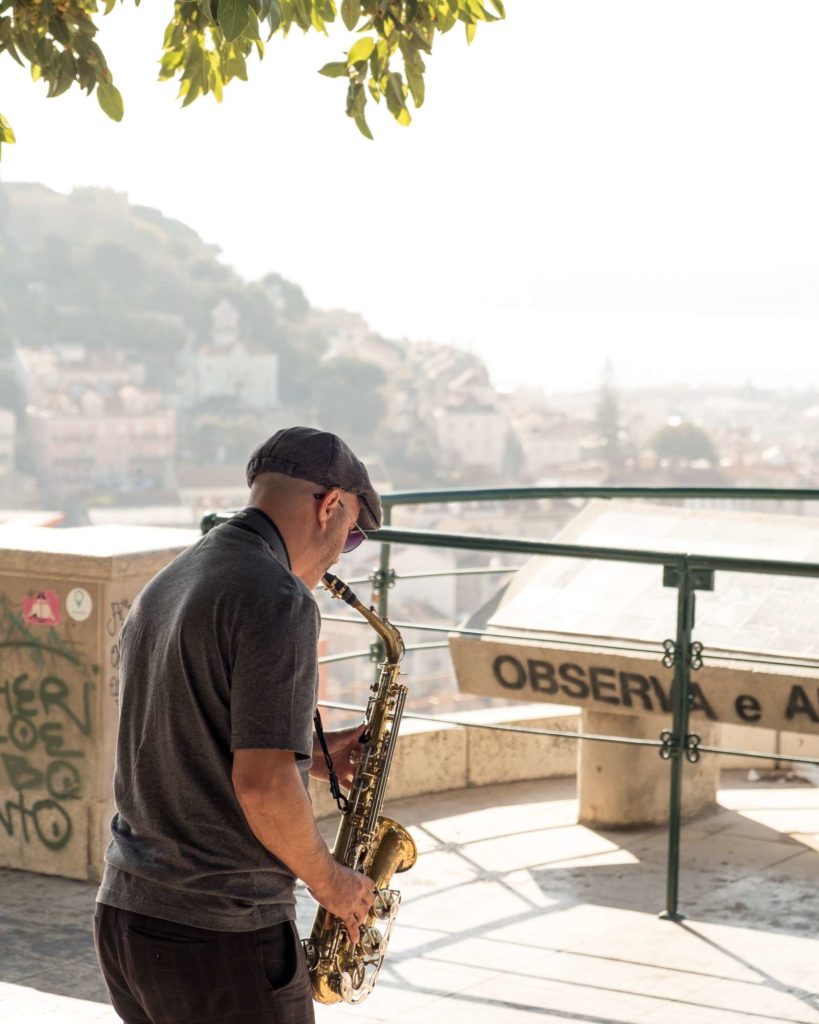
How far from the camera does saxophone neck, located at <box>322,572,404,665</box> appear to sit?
2.89 m

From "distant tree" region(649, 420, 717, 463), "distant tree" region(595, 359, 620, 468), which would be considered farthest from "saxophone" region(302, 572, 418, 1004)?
"distant tree" region(649, 420, 717, 463)

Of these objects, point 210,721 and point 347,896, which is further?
point 347,896

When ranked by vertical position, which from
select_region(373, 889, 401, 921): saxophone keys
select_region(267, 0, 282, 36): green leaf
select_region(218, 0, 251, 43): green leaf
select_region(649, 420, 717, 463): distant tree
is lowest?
select_region(649, 420, 717, 463): distant tree

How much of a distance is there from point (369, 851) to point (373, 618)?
18.9 inches

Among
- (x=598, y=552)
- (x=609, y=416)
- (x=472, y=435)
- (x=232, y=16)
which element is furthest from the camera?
(x=609, y=416)

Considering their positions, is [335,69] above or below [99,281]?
below

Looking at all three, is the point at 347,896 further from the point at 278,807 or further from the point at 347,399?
the point at 347,399

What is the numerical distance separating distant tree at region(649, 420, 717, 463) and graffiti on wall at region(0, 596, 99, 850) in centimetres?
11938

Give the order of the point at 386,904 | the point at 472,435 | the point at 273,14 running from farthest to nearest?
the point at 472,435, the point at 273,14, the point at 386,904

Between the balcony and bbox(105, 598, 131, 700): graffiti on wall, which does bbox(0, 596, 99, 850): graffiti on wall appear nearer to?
bbox(105, 598, 131, 700): graffiti on wall

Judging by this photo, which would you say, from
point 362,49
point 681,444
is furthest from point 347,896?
point 681,444

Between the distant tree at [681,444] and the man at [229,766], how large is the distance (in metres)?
122

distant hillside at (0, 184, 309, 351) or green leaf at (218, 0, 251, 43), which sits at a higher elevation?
distant hillside at (0, 184, 309, 351)

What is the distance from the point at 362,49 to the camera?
4.69 metres
